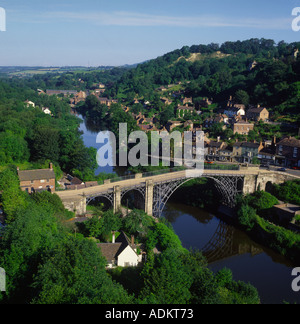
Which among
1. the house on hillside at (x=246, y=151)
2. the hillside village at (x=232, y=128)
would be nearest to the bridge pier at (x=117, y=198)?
the hillside village at (x=232, y=128)

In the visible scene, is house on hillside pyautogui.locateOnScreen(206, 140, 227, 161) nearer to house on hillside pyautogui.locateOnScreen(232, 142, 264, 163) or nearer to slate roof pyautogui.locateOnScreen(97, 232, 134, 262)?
house on hillside pyautogui.locateOnScreen(232, 142, 264, 163)

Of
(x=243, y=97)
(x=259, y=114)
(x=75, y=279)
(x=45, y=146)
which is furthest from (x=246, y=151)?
(x=75, y=279)

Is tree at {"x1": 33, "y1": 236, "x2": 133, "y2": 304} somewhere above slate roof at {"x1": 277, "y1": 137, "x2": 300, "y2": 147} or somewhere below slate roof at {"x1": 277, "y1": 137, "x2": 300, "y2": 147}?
below

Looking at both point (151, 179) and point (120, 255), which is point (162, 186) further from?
point (120, 255)

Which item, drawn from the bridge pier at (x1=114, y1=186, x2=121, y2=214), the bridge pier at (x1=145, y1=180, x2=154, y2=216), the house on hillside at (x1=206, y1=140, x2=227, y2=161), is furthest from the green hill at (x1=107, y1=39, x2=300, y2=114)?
the bridge pier at (x1=114, y1=186, x2=121, y2=214)

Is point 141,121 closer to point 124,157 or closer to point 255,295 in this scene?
point 124,157
